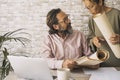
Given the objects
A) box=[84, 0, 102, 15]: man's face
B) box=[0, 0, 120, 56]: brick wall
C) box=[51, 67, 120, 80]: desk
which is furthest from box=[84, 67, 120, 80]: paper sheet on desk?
box=[0, 0, 120, 56]: brick wall

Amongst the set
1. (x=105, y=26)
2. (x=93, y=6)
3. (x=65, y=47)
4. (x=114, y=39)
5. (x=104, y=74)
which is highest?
(x=93, y=6)

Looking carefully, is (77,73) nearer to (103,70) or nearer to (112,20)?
(103,70)

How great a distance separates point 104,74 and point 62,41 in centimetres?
65

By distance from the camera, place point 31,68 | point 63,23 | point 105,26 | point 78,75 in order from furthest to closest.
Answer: point 63,23
point 105,26
point 78,75
point 31,68

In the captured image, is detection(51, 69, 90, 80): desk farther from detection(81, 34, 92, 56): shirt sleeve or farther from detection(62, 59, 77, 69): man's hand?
detection(81, 34, 92, 56): shirt sleeve

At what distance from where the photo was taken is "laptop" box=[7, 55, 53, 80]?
5.67ft

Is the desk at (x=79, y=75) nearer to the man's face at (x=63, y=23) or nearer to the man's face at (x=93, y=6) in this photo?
the man's face at (x=63, y=23)

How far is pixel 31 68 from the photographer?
179 cm

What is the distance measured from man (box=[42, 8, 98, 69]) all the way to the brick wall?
0.50 m

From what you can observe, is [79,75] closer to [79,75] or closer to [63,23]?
[79,75]

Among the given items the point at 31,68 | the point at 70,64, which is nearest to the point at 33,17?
the point at 70,64

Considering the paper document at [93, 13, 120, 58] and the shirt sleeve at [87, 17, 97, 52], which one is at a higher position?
the paper document at [93, 13, 120, 58]

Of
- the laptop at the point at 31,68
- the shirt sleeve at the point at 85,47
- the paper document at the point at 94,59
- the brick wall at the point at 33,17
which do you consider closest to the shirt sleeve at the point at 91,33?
the shirt sleeve at the point at 85,47

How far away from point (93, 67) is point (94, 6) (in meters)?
0.67
